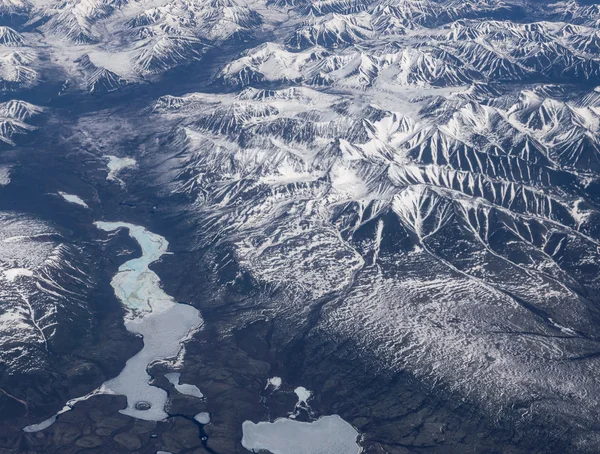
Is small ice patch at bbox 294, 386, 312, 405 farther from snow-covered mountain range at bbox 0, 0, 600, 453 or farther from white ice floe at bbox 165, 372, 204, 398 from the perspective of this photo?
white ice floe at bbox 165, 372, 204, 398

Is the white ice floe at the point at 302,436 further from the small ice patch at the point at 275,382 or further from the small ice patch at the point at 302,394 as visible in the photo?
the small ice patch at the point at 275,382

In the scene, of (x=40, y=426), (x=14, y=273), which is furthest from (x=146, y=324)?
(x=40, y=426)

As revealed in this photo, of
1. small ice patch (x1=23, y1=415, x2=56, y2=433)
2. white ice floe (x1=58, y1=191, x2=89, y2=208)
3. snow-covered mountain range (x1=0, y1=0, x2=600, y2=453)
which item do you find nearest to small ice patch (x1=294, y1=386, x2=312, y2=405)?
snow-covered mountain range (x1=0, y1=0, x2=600, y2=453)

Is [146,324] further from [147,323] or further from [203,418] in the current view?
[203,418]

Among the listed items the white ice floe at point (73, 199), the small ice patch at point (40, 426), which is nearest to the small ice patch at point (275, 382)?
the small ice patch at point (40, 426)

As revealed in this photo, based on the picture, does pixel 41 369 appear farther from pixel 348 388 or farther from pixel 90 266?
pixel 348 388
